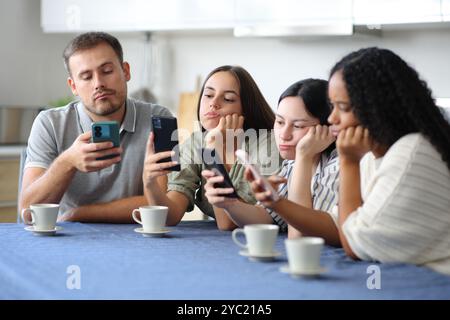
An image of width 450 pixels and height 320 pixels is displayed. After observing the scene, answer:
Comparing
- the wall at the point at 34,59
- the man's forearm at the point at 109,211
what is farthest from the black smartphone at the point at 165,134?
the wall at the point at 34,59

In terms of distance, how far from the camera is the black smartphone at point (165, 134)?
6.49ft

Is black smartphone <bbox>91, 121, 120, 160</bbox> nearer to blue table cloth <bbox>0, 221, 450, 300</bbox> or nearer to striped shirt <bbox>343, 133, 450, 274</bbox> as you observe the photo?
blue table cloth <bbox>0, 221, 450, 300</bbox>

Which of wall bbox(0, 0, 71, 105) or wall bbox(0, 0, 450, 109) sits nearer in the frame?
wall bbox(0, 0, 450, 109)

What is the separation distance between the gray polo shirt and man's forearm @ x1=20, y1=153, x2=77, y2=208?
0.11 metres

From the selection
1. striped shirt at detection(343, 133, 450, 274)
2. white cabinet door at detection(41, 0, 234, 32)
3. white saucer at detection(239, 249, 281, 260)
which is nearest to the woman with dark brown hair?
white saucer at detection(239, 249, 281, 260)

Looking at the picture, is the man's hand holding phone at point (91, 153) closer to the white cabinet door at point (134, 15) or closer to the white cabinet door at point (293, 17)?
the white cabinet door at point (293, 17)

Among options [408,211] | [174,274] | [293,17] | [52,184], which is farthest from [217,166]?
[293,17]

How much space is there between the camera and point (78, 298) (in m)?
1.29

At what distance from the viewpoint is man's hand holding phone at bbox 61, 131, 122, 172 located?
2.04m

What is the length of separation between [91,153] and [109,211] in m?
0.22

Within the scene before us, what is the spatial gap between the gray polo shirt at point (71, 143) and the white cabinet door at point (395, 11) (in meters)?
1.19
